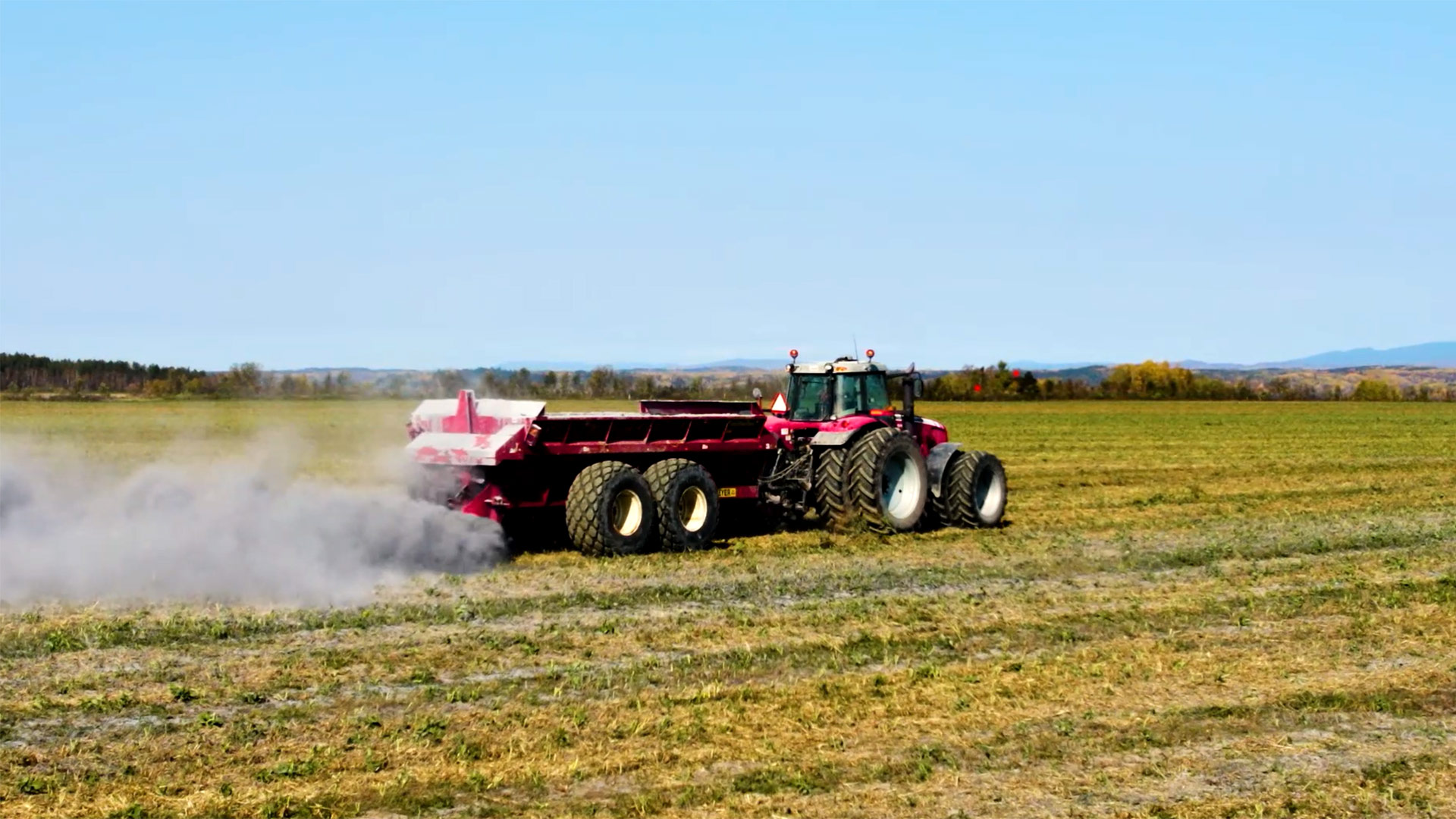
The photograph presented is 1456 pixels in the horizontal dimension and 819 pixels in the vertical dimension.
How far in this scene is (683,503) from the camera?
15.2 meters

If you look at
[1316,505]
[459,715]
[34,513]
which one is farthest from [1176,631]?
[1316,505]

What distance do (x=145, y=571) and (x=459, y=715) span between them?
494 cm

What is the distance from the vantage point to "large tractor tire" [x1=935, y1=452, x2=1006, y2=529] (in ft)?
56.7

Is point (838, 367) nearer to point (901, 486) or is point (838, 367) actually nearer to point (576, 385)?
point (901, 486)

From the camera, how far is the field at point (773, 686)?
674 cm

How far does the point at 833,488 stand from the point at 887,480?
2.94 ft

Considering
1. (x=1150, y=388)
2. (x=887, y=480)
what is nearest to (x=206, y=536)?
(x=887, y=480)

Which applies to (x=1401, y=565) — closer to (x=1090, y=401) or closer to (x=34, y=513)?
(x=34, y=513)

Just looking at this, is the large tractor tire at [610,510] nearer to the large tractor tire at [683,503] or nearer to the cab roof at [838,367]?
the large tractor tire at [683,503]

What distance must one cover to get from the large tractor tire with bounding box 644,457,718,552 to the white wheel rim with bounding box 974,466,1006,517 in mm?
3918

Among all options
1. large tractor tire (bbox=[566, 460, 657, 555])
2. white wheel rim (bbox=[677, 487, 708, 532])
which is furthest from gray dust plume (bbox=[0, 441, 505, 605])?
white wheel rim (bbox=[677, 487, 708, 532])

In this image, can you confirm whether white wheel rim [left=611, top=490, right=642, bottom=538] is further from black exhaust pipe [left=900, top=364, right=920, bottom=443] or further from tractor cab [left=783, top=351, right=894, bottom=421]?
black exhaust pipe [left=900, top=364, right=920, bottom=443]

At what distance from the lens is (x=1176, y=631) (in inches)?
419

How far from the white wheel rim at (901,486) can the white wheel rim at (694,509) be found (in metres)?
2.59
